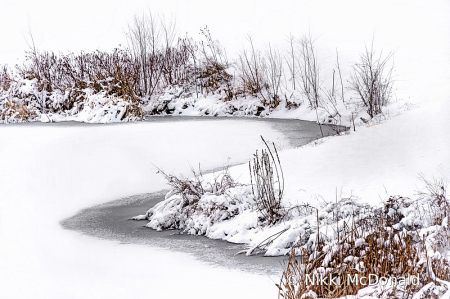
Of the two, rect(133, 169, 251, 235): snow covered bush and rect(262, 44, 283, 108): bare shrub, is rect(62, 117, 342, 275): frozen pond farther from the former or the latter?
rect(262, 44, 283, 108): bare shrub

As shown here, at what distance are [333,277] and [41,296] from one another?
2980 millimetres

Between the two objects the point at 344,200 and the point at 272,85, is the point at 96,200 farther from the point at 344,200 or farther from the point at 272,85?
the point at 272,85

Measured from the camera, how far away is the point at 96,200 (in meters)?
8.99

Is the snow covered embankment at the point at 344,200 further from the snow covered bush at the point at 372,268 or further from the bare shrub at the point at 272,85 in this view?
the bare shrub at the point at 272,85

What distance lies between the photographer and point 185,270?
16.5ft

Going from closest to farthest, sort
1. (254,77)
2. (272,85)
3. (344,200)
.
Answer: (344,200)
(272,85)
(254,77)

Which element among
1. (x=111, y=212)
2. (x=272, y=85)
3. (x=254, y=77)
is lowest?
(x=111, y=212)

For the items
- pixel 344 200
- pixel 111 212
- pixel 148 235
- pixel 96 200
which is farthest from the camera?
pixel 96 200

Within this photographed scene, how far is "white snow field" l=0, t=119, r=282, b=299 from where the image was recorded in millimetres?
4624

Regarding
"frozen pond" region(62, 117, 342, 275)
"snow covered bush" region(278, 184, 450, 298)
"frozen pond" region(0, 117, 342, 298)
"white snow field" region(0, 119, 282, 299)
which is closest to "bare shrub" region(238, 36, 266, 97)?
"frozen pond" region(0, 117, 342, 298)

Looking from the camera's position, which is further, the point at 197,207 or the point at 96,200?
the point at 96,200

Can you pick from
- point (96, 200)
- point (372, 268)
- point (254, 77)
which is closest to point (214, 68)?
point (254, 77)

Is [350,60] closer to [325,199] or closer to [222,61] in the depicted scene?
[222,61]

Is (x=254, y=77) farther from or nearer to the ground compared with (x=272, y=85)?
farther from the ground
